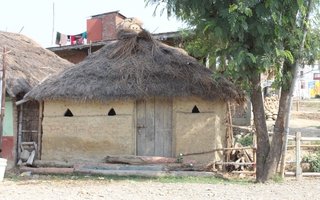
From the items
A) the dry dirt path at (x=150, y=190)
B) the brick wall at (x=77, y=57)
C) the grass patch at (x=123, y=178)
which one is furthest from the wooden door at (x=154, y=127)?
the brick wall at (x=77, y=57)

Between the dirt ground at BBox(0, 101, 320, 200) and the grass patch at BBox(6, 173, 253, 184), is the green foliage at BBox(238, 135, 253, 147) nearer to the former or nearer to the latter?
the grass patch at BBox(6, 173, 253, 184)

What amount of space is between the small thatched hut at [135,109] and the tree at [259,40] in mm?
1585

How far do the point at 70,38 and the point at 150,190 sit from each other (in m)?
16.4

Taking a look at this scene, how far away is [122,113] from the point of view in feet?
33.2

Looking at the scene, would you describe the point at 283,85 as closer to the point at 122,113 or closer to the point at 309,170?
the point at 309,170

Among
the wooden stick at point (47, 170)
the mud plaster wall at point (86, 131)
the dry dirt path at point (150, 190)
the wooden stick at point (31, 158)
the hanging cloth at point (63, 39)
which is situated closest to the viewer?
the dry dirt path at point (150, 190)

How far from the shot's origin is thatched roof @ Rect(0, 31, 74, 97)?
11.2 m

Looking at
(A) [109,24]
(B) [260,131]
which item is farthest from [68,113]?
(A) [109,24]

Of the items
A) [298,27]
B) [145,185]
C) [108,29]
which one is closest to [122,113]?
[145,185]

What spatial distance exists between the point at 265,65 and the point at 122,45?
17.0 feet

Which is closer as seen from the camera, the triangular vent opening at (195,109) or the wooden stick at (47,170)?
the wooden stick at (47,170)

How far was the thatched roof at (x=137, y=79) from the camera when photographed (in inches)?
385

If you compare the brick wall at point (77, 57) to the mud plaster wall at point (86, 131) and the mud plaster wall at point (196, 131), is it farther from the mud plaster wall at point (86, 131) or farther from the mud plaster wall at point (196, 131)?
the mud plaster wall at point (196, 131)

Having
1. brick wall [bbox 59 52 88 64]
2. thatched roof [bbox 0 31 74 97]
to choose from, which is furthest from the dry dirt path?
brick wall [bbox 59 52 88 64]
